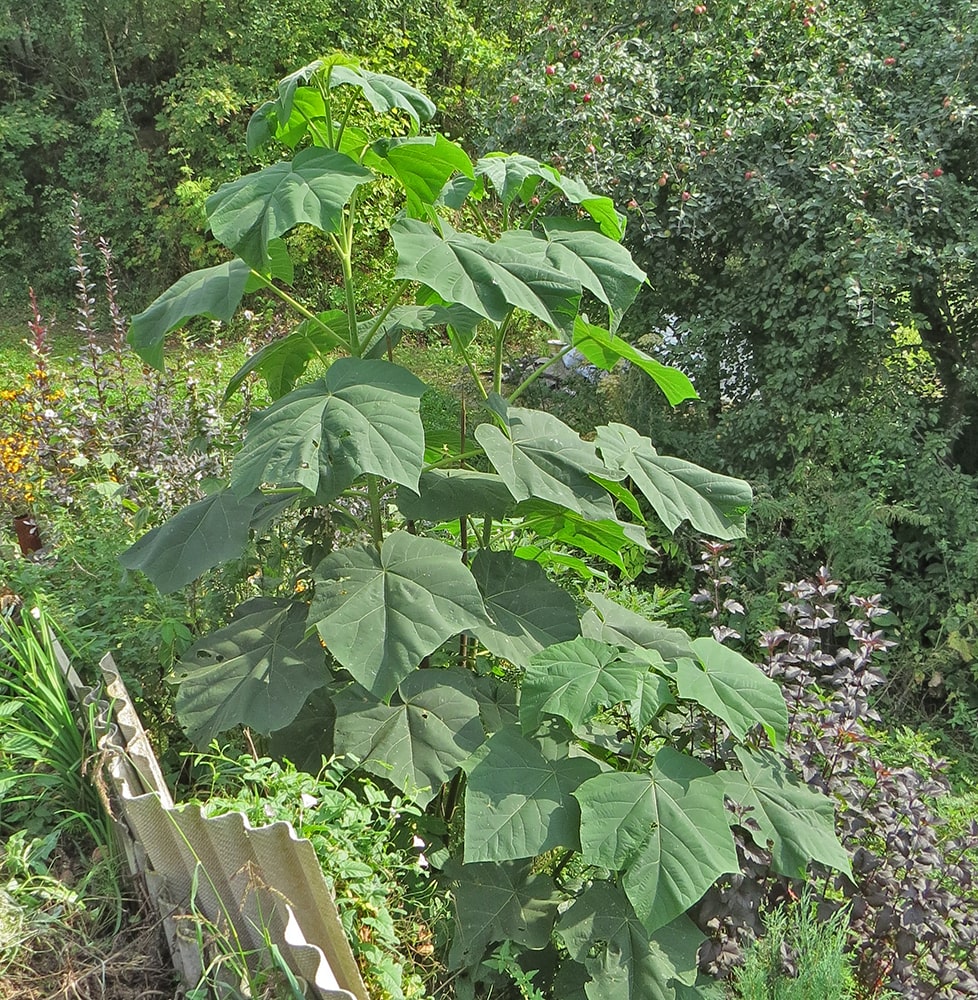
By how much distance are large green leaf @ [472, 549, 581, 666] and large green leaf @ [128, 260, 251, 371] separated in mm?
832

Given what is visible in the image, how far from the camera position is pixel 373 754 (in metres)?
1.92

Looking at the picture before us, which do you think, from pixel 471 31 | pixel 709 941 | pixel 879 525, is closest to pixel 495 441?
pixel 709 941

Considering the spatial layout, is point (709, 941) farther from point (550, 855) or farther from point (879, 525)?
point (879, 525)

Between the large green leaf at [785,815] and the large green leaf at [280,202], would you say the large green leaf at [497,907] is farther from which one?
the large green leaf at [280,202]

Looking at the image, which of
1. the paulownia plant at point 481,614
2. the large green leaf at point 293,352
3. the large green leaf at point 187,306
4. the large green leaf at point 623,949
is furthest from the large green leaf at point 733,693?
the large green leaf at point 187,306

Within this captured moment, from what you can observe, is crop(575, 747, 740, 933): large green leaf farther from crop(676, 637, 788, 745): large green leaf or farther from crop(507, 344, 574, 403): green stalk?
crop(507, 344, 574, 403): green stalk

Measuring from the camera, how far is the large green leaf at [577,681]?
181 centimetres

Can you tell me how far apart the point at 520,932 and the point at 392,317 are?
4.48 ft

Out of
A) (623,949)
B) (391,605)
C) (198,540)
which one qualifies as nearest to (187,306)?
(198,540)

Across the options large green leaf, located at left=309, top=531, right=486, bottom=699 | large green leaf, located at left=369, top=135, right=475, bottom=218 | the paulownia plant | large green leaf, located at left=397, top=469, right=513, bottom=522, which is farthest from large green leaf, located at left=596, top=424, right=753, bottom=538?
large green leaf, located at left=369, top=135, right=475, bottom=218

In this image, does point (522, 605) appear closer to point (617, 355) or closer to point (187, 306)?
point (617, 355)

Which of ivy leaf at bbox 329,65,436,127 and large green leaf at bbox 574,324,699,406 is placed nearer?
ivy leaf at bbox 329,65,436,127

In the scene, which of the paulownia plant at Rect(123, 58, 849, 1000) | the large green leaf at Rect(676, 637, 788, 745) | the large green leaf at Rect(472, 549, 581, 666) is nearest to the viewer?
the paulownia plant at Rect(123, 58, 849, 1000)

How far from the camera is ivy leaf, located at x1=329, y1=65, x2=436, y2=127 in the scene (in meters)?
1.83
